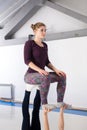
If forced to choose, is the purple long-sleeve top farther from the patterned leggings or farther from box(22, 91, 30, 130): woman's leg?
box(22, 91, 30, 130): woman's leg

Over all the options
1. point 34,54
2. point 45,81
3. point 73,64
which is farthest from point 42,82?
point 73,64

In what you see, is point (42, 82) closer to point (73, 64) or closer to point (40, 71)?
point (40, 71)

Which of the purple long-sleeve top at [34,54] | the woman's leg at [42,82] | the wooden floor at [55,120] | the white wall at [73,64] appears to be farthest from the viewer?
the white wall at [73,64]

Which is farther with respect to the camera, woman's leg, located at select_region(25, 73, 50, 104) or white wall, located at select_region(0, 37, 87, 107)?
white wall, located at select_region(0, 37, 87, 107)

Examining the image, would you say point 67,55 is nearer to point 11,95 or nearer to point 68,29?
point 68,29

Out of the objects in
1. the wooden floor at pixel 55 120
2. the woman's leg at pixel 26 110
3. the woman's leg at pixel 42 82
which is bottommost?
the wooden floor at pixel 55 120

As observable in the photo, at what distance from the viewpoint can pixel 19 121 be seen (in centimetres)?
312

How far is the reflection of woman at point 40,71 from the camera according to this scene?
2.14 meters

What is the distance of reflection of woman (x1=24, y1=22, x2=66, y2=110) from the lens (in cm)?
214

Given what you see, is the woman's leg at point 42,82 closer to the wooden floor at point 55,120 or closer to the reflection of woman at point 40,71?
the reflection of woman at point 40,71

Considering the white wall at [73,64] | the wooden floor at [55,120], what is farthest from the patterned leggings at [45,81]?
the white wall at [73,64]

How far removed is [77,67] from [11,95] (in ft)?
5.68

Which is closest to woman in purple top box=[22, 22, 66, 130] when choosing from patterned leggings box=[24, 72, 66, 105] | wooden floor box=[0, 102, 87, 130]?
patterned leggings box=[24, 72, 66, 105]

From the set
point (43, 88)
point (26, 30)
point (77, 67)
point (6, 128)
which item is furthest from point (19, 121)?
point (26, 30)
